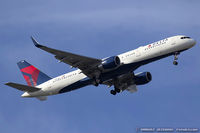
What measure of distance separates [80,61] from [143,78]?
34.8 feet

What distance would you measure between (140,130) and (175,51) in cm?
1166

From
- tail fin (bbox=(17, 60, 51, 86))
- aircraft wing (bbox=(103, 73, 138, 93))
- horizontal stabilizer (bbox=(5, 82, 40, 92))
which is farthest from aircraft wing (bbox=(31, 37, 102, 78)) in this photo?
tail fin (bbox=(17, 60, 51, 86))

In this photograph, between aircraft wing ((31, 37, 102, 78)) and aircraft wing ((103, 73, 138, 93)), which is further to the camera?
aircraft wing ((103, 73, 138, 93))

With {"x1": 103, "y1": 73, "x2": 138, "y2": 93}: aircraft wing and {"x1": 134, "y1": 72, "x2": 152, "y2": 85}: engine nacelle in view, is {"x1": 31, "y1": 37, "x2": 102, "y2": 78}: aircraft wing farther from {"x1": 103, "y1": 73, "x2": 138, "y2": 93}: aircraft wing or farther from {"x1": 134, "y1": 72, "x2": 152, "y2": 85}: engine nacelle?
{"x1": 134, "y1": 72, "x2": 152, "y2": 85}: engine nacelle

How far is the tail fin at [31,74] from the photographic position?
56.8 meters

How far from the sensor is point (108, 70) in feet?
164

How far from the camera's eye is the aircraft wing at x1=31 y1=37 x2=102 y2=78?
4776 centimetres

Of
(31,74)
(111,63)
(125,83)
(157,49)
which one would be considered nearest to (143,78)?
(125,83)

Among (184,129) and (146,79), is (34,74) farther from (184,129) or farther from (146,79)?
A: (184,129)

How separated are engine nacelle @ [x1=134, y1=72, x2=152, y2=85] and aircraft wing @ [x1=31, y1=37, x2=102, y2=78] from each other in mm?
7697

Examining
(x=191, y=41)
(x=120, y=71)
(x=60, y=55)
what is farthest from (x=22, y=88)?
(x=191, y=41)

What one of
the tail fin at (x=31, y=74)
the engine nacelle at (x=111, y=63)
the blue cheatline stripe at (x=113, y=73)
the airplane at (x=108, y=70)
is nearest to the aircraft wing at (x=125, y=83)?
the airplane at (x=108, y=70)

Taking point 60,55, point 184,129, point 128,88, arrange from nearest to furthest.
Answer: point 184,129 < point 60,55 < point 128,88

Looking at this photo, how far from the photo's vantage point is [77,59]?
4919 cm
